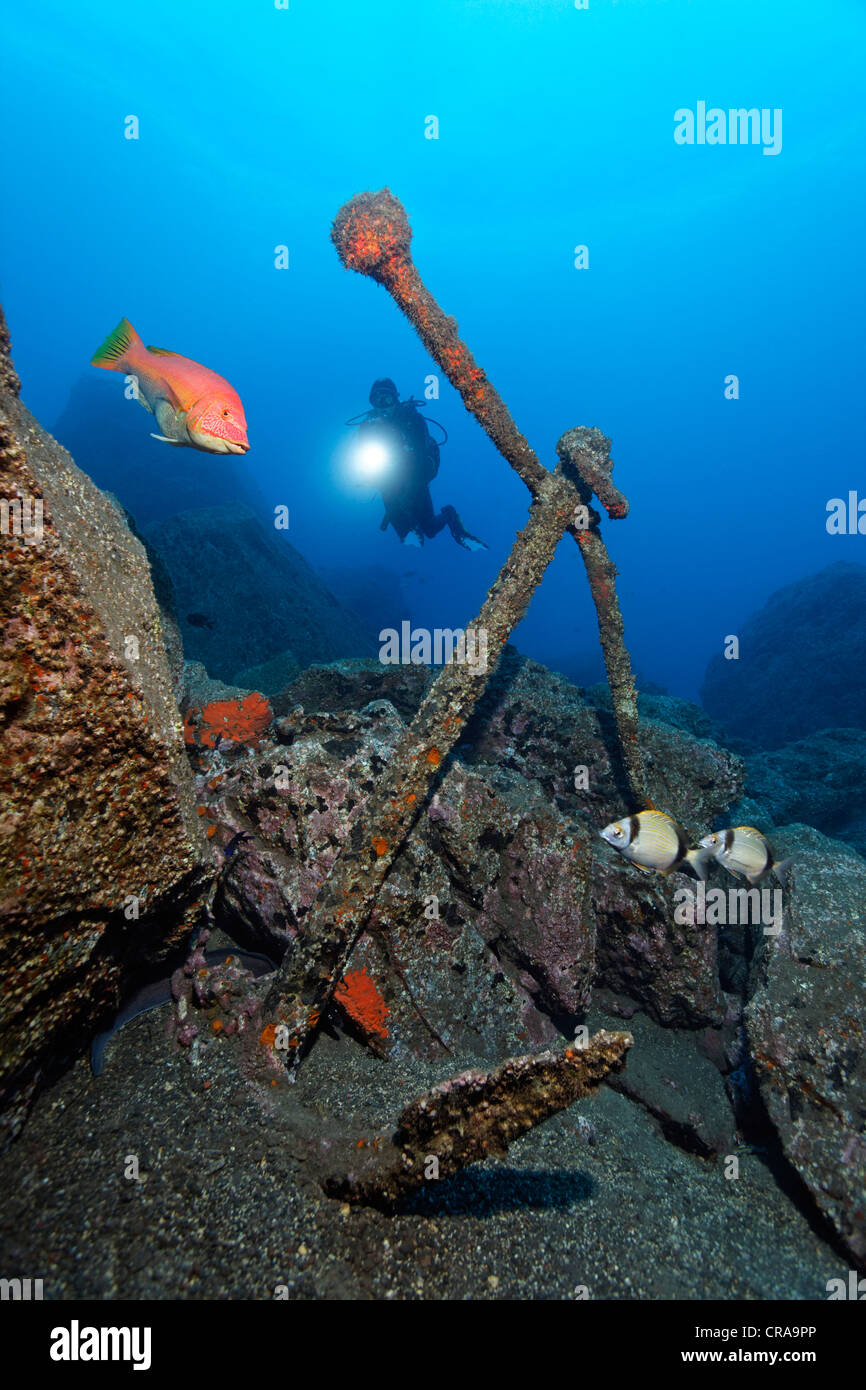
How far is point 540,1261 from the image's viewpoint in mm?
2373

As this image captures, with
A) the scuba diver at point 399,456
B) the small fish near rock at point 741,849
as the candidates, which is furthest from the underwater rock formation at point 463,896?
the scuba diver at point 399,456

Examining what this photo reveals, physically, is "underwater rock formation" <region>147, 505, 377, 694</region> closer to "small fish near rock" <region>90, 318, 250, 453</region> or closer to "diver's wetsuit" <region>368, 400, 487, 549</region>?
"diver's wetsuit" <region>368, 400, 487, 549</region>

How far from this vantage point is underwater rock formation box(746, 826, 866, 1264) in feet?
11.5

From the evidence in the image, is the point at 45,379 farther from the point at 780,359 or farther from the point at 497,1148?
the point at 780,359

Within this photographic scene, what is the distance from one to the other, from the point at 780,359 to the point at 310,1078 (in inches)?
5831

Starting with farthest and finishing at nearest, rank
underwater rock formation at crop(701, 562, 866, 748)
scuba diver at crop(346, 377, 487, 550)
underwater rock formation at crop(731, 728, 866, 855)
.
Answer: underwater rock formation at crop(701, 562, 866, 748), scuba diver at crop(346, 377, 487, 550), underwater rock formation at crop(731, 728, 866, 855)

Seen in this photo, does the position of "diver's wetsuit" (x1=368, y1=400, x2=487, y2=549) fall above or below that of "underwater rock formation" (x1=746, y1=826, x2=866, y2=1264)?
above

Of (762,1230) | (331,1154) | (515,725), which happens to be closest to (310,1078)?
(331,1154)

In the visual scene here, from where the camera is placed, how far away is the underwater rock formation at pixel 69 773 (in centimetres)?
200
